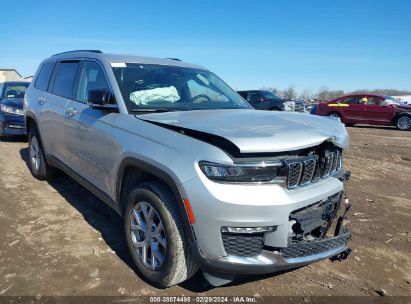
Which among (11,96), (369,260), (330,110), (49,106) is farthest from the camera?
(330,110)

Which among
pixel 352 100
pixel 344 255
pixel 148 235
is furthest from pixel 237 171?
pixel 352 100

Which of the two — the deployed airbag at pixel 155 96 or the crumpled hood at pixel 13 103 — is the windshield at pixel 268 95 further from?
the deployed airbag at pixel 155 96

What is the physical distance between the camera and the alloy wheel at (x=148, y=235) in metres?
2.98

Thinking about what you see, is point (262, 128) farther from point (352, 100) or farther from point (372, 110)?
point (352, 100)

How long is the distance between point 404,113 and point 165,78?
1550cm

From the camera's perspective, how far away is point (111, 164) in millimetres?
3514

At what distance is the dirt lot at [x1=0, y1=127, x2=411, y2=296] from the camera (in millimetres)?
3146

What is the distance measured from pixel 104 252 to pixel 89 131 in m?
1.23

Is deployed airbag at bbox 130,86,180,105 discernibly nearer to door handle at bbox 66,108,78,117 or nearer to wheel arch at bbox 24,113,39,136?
door handle at bbox 66,108,78,117

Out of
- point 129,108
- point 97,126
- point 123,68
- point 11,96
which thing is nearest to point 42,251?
point 97,126

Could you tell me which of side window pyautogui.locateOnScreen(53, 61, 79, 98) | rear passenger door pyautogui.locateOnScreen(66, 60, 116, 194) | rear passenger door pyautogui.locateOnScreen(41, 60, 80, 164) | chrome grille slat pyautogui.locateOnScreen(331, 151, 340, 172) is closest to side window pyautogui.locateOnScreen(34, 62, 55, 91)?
rear passenger door pyautogui.locateOnScreen(41, 60, 80, 164)

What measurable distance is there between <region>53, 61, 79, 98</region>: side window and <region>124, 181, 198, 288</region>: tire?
7.12 feet

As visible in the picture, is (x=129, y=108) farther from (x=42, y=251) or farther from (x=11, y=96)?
(x=11, y=96)

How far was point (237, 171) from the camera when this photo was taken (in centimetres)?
255
